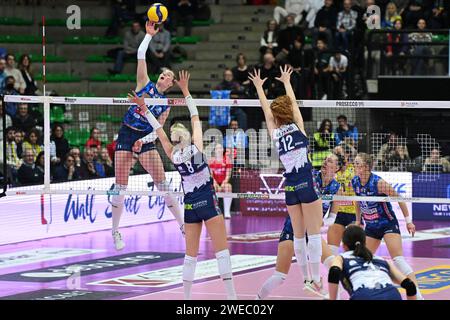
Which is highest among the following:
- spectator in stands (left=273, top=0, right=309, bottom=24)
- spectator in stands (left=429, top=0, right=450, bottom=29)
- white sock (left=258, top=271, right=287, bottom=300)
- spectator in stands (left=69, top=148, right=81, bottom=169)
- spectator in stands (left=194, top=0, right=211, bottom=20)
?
spectator in stands (left=194, top=0, right=211, bottom=20)

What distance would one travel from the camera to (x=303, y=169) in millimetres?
12211

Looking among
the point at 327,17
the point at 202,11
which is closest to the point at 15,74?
the point at 202,11

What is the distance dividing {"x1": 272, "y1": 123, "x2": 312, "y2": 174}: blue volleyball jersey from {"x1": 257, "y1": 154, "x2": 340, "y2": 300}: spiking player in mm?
391

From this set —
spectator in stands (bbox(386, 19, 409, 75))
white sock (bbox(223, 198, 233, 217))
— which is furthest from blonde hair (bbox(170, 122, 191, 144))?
spectator in stands (bbox(386, 19, 409, 75))

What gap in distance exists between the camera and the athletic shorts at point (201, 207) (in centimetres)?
1175

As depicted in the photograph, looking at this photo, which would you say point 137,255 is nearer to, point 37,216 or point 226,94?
point 37,216

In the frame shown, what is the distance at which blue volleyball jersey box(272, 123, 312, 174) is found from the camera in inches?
477

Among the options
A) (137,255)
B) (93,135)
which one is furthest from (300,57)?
(137,255)

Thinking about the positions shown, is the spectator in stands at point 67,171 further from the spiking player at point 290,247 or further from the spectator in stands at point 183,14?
the spectator in stands at point 183,14

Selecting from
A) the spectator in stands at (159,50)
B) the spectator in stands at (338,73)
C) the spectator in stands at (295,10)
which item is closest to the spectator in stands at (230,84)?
the spectator in stands at (338,73)

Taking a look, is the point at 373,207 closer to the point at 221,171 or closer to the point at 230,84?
the point at 221,171

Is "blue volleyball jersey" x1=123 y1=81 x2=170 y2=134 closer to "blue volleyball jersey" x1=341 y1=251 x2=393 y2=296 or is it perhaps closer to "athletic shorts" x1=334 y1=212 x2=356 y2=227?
"athletic shorts" x1=334 y1=212 x2=356 y2=227

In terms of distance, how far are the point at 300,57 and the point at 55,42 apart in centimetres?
777

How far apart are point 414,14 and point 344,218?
38.7 ft
